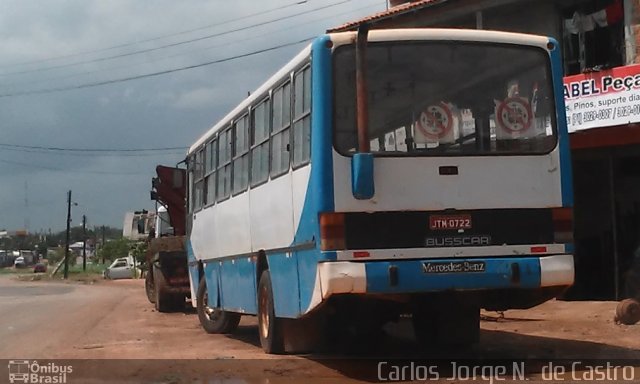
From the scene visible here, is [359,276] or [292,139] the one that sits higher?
[292,139]

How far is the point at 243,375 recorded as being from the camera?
938 centimetres

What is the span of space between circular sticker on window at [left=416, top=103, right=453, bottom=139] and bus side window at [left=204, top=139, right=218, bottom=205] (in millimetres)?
5877

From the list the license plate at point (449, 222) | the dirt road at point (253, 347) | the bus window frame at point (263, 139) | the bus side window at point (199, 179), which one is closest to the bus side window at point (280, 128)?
the bus window frame at point (263, 139)

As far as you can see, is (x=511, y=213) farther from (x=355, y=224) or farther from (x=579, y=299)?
(x=579, y=299)

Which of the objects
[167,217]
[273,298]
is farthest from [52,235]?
[273,298]

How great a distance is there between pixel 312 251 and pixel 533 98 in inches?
110

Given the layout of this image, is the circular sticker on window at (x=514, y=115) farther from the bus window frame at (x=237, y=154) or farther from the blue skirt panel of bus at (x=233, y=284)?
the blue skirt panel of bus at (x=233, y=284)

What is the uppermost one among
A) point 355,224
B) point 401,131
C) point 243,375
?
point 401,131

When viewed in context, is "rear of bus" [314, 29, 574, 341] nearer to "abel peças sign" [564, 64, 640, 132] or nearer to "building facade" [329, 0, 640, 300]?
"building facade" [329, 0, 640, 300]

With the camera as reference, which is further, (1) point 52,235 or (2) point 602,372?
(1) point 52,235

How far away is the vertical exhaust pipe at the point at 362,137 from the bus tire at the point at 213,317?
658 cm

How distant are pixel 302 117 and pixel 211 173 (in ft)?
18.2

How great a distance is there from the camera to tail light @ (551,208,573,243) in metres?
9.01

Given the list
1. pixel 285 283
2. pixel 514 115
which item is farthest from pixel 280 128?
pixel 514 115
